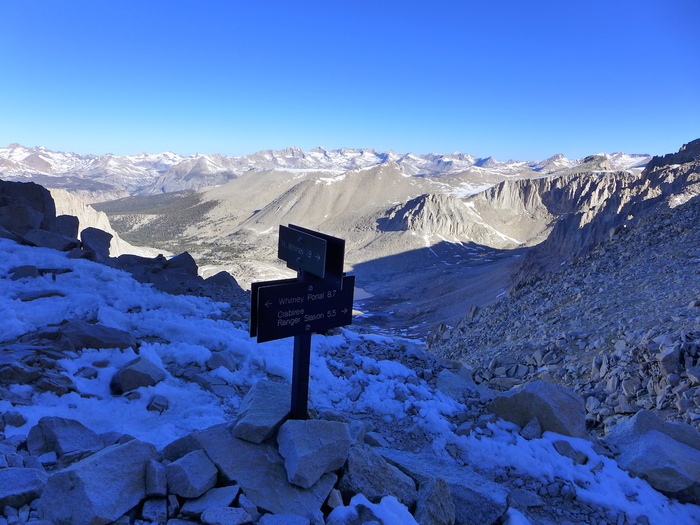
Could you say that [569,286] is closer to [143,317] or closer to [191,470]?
[143,317]

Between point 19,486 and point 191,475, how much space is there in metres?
1.28

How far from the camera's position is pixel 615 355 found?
9383 mm

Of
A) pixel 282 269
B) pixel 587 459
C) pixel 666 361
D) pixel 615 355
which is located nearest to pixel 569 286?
pixel 615 355

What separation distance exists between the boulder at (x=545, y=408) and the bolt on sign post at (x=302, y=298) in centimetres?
355

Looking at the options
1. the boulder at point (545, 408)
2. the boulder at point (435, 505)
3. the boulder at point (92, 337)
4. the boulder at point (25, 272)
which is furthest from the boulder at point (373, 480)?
the boulder at point (25, 272)

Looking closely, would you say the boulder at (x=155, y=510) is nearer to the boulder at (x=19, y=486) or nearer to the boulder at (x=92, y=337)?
the boulder at (x=19, y=486)

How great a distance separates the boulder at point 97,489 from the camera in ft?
10.9

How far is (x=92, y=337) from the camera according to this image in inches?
280

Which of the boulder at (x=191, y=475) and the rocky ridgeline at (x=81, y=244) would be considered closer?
the boulder at (x=191, y=475)

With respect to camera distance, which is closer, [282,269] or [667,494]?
[667,494]

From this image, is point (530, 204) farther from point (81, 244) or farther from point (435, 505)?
point (435, 505)

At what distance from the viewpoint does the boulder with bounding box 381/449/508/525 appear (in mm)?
4500

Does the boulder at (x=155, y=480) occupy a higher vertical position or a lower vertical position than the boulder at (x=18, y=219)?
lower

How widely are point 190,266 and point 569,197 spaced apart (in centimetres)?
9671
